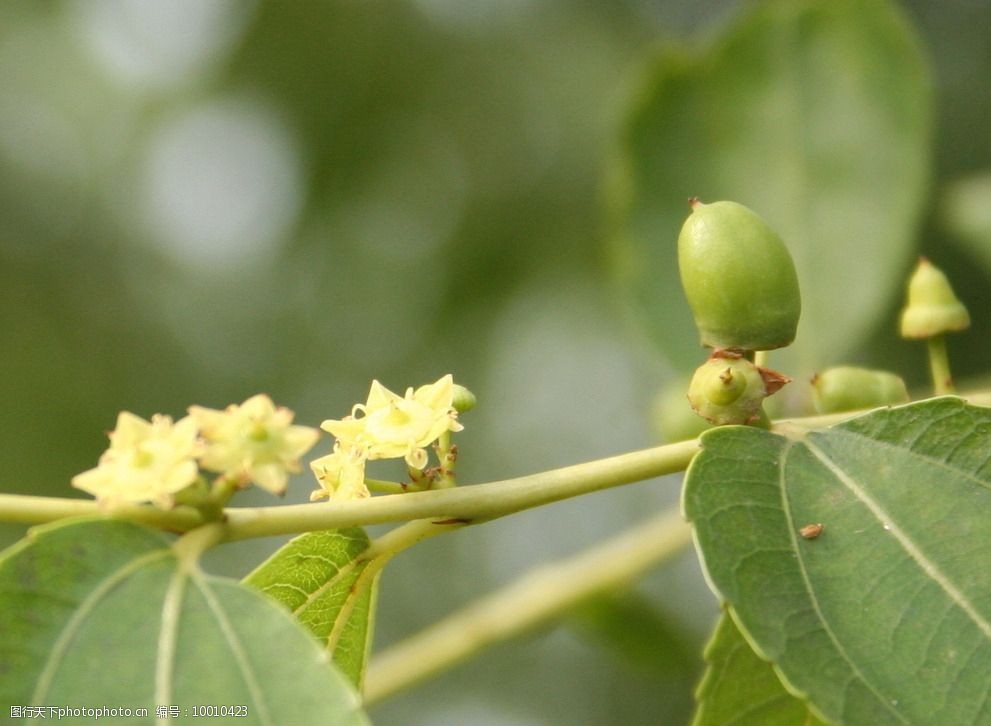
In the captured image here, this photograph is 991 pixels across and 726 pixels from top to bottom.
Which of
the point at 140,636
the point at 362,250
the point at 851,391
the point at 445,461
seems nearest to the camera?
the point at 140,636

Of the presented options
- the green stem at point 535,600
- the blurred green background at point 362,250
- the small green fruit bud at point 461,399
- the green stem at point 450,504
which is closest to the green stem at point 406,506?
the green stem at point 450,504

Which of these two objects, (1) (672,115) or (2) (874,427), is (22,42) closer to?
(1) (672,115)

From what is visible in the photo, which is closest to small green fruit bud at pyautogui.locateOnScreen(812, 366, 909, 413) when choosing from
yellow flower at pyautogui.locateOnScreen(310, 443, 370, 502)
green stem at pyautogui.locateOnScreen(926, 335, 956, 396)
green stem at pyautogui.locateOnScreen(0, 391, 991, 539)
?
green stem at pyautogui.locateOnScreen(926, 335, 956, 396)

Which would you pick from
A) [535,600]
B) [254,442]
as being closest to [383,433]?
[254,442]

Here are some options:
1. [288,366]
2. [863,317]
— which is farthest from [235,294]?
[863,317]

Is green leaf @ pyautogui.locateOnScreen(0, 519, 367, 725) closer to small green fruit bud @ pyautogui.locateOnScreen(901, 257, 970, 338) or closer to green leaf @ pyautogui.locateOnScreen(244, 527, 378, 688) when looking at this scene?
green leaf @ pyautogui.locateOnScreen(244, 527, 378, 688)

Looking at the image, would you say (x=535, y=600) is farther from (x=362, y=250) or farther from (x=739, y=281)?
(x=362, y=250)
